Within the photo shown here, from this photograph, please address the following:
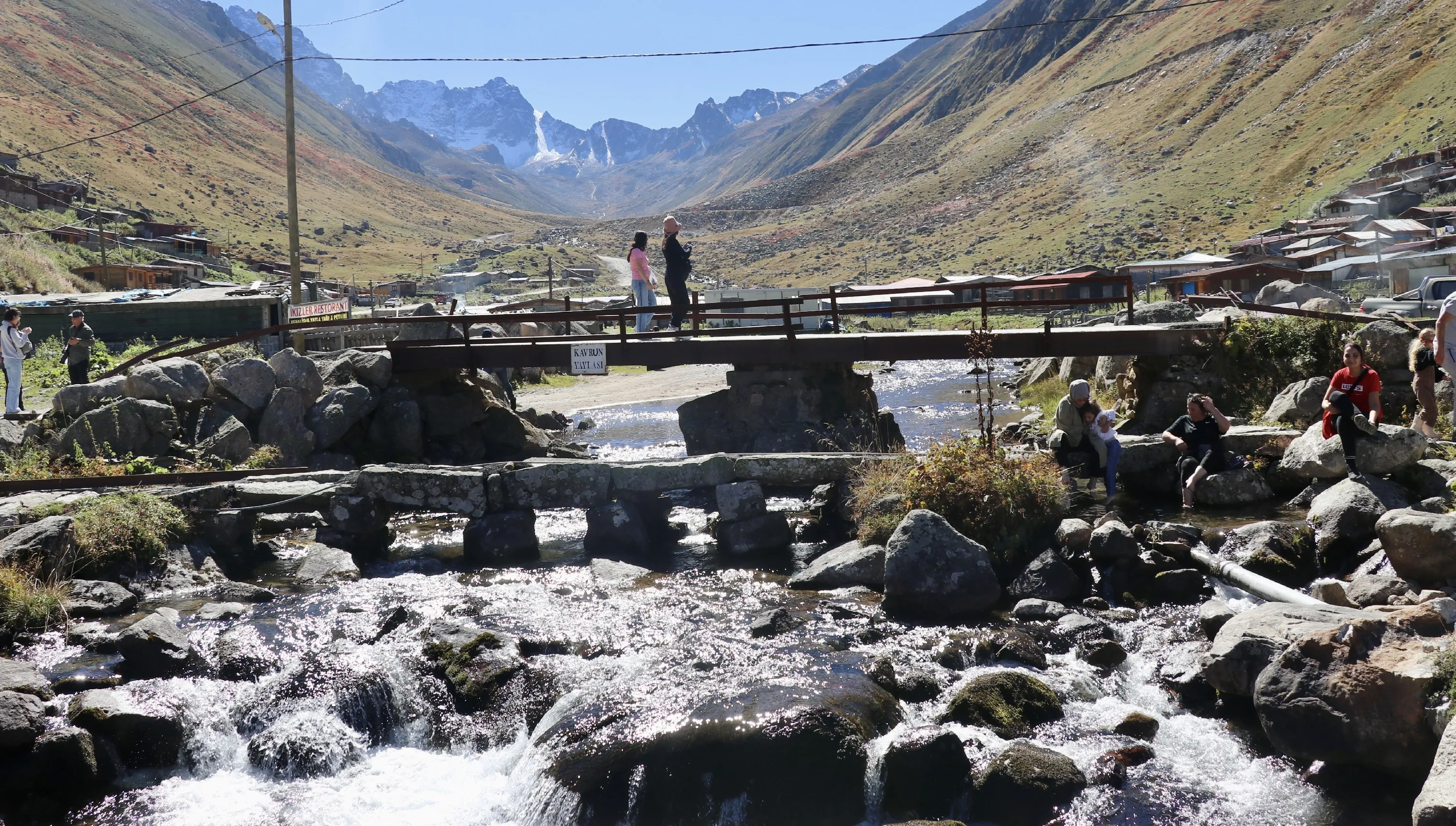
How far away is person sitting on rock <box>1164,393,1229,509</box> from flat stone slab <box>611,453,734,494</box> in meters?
6.41

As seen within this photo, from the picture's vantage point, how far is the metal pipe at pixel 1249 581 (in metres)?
10.0

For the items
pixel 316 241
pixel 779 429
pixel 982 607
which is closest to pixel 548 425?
pixel 779 429

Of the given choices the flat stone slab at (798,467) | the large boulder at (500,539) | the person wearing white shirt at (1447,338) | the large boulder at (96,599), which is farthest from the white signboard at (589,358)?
the person wearing white shirt at (1447,338)

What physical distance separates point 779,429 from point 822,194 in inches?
6490

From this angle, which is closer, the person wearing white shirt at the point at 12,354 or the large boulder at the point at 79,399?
the large boulder at the point at 79,399

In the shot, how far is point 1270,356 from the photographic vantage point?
17969mm

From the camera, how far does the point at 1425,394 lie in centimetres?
1338

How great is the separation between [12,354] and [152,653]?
11.2 meters

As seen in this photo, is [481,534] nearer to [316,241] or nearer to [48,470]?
[48,470]

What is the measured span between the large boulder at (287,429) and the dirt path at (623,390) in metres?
15.8

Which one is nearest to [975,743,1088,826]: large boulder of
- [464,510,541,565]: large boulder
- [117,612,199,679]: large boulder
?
[117,612,199,679]: large boulder

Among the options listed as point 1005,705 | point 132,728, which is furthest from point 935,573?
point 132,728

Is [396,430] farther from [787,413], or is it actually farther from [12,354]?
[787,413]

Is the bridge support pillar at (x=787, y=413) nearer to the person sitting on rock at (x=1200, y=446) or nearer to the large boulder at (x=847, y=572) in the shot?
the person sitting on rock at (x=1200, y=446)
